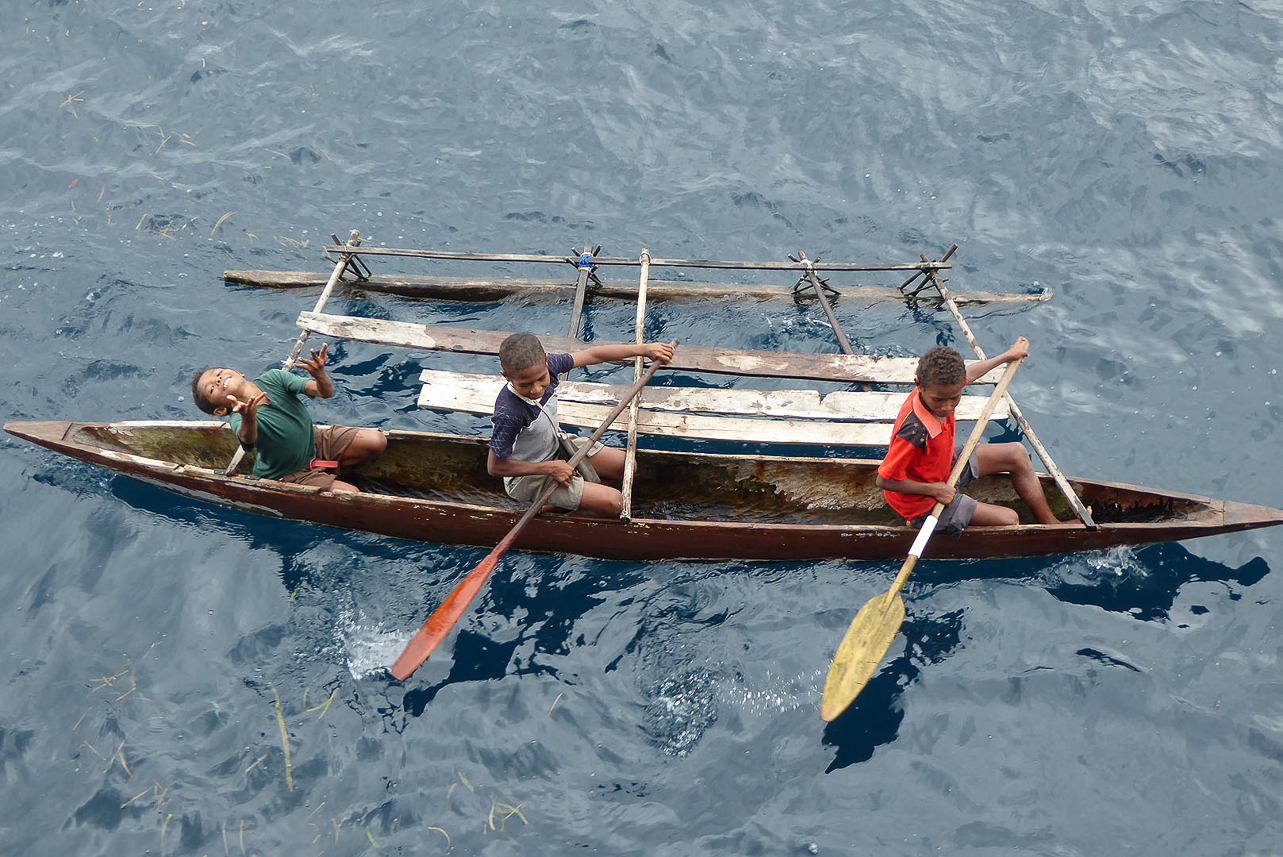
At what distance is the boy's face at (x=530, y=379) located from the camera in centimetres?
527

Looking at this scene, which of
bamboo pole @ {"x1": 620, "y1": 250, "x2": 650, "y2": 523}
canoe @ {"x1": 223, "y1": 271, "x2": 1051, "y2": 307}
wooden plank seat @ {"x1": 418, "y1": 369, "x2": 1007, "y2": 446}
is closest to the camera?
bamboo pole @ {"x1": 620, "y1": 250, "x2": 650, "y2": 523}

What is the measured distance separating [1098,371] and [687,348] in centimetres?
413

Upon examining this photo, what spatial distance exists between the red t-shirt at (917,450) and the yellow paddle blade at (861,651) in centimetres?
75

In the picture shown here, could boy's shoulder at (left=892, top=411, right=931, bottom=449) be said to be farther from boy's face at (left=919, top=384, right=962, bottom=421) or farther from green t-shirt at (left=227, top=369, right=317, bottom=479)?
green t-shirt at (left=227, top=369, right=317, bottom=479)

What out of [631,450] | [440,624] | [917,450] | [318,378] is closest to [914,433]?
[917,450]

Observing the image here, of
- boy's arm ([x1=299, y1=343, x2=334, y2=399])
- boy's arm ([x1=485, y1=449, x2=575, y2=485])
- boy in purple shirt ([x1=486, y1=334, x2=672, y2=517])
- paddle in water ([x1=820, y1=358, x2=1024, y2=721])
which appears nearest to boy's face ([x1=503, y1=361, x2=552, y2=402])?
boy in purple shirt ([x1=486, y1=334, x2=672, y2=517])

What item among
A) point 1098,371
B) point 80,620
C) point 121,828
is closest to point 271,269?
point 80,620

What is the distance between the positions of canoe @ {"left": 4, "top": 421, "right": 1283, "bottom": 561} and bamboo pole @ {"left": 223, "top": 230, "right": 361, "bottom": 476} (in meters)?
0.11

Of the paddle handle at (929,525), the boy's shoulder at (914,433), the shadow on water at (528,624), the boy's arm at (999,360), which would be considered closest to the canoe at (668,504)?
the shadow on water at (528,624)

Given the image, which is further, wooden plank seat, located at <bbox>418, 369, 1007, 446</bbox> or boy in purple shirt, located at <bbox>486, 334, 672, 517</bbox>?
wooden plank seat, located at <bbox>418, 369, 1007, 446</bbox>

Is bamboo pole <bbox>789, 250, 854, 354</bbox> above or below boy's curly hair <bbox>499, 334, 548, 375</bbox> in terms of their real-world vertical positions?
below

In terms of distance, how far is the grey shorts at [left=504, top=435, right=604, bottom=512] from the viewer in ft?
20.1

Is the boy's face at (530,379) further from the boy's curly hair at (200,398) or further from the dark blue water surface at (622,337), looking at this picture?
the boy's curly hair at (200,398)

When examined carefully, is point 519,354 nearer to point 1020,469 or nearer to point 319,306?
point 319,306
